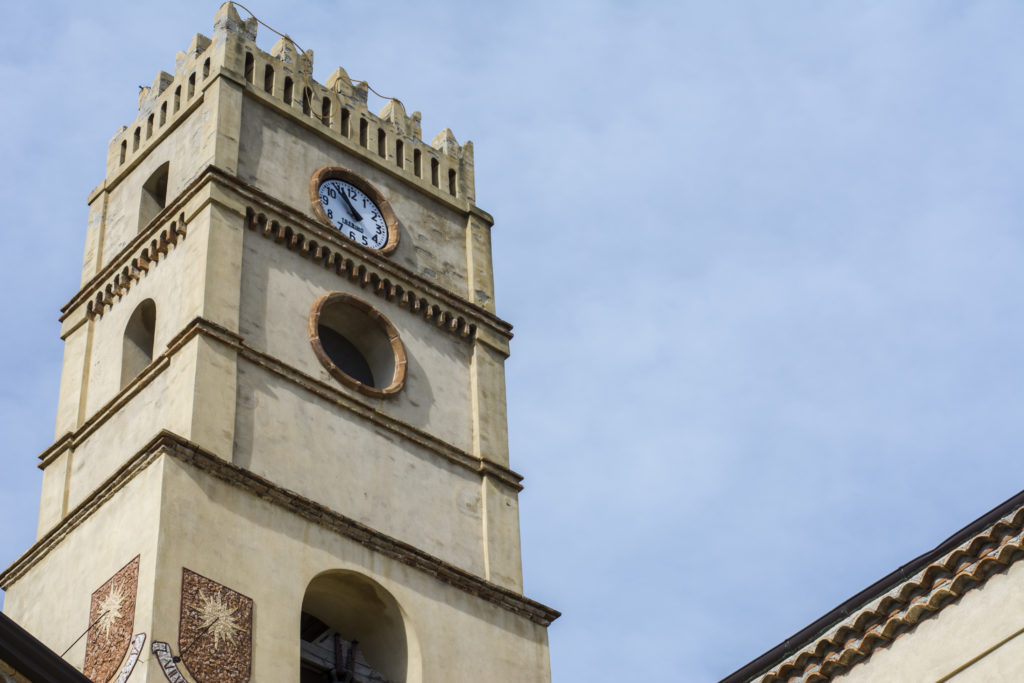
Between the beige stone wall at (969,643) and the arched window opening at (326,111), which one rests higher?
the arched window opening at (326,111)

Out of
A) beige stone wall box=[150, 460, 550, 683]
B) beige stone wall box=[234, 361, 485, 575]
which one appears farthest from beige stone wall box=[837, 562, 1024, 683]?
beige stone wall box=[234, 361, 485, 575]

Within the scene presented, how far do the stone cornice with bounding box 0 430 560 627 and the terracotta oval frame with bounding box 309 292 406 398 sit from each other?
2.96 metres

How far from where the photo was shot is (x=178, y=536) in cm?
2812

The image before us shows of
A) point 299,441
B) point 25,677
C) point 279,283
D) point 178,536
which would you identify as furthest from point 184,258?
point 25,677

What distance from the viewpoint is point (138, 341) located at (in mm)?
33656

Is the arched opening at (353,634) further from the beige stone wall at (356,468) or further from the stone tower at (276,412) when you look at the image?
the beige stone wall at (356,468)

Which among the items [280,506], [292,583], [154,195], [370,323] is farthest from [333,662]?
[154,195]

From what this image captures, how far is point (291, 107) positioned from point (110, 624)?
11.4m

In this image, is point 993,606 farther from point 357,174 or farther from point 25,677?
point 357,174

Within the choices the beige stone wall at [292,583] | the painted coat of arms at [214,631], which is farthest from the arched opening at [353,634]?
the painted coat of arms at [214,631]

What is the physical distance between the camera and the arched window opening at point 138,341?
33.1m

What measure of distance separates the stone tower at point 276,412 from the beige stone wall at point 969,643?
10272 mm

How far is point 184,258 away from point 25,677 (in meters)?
13.5

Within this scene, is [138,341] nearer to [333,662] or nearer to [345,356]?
[345,356]
